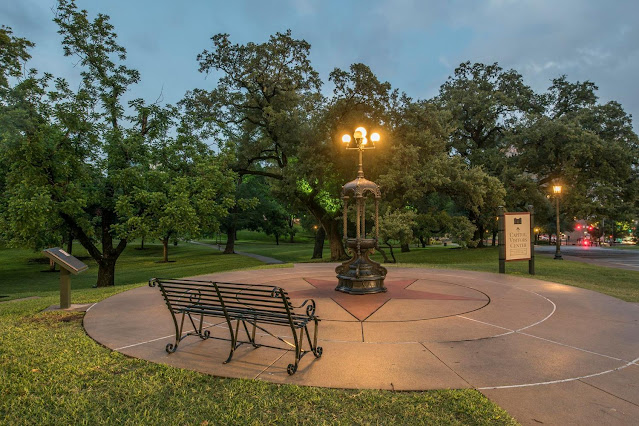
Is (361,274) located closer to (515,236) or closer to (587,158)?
(515,236)

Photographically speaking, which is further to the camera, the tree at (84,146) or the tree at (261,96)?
the tree at (261,96)

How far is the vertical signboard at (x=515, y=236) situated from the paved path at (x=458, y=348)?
15.4 ft

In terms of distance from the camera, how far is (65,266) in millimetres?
7234

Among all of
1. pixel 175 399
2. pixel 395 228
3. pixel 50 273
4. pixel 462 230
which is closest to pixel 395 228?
pixel 395 228

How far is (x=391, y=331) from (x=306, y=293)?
363cm

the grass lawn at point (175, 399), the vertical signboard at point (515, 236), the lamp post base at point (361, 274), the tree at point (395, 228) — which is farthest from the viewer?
the tree at point (395, 228)

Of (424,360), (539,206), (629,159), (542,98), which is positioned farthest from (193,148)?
(542,98)

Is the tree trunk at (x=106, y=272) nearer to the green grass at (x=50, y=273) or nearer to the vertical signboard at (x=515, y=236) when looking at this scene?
the green grass at (x=50, y=273)

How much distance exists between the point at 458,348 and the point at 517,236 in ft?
33.4

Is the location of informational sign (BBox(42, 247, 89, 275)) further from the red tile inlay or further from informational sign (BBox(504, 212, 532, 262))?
informational sign (BBox(504, 212, 532, 262))

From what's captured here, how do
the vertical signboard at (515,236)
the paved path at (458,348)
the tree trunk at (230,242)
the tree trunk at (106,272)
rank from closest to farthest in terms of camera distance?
the paved path at (458,348) → the vertical signboard at (515,236) → the tree trunk at (106,272) → the tree trunk at (230,242)

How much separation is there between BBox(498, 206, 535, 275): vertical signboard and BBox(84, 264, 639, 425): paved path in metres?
4.68

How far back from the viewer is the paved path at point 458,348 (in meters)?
3.77

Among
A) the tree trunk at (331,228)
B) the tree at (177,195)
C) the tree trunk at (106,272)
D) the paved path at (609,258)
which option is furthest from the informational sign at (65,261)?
the paved path at (609,258)
